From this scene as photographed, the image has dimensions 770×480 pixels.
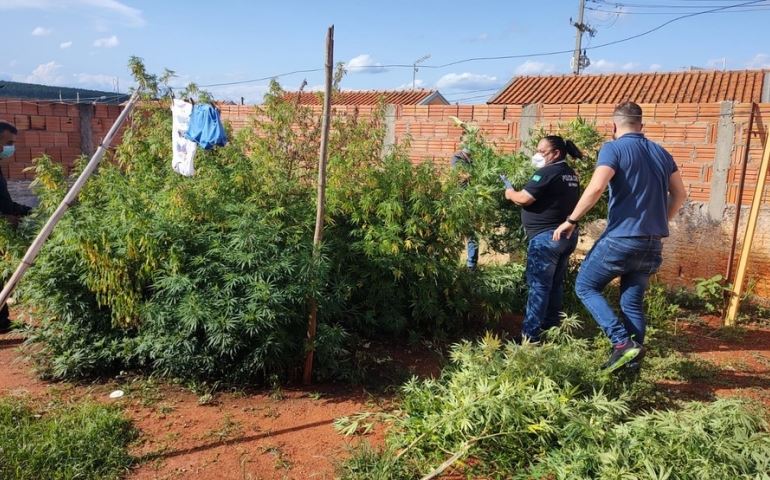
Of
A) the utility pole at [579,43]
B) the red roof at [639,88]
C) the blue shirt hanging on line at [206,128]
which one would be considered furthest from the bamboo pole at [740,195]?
the utility pole at [579,43]

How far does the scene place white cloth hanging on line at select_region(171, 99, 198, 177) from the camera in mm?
4223

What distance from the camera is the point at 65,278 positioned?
376cm

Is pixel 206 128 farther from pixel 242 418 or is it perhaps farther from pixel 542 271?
pixel 542 271

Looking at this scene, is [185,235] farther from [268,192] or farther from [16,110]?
[16,110]

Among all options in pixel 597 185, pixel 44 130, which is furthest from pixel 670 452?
pixel 44 130

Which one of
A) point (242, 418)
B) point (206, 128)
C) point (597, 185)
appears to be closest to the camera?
point (242, 418)

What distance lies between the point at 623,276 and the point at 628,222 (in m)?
0.42

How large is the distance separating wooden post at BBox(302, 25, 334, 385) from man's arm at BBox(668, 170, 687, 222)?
2318 millimetres

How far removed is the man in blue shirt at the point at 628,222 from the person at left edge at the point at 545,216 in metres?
0.42

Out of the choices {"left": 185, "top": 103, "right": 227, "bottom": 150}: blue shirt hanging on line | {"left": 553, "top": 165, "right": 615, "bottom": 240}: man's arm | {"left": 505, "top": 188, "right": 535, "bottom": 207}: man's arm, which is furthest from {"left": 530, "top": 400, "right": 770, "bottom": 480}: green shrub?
{"left": 185, "top": 103, "right": 227, "bottom": 150}: blue shirt hanging on line

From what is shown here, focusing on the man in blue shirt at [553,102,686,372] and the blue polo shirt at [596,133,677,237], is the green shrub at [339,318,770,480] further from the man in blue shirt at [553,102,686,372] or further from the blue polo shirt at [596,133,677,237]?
the blue polo shirt at [596,133,677,237]

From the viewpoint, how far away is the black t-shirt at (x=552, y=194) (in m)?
4.17

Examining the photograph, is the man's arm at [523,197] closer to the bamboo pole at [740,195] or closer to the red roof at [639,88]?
the bamboo pole at [740,195]

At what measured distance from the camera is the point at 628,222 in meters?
3.60
